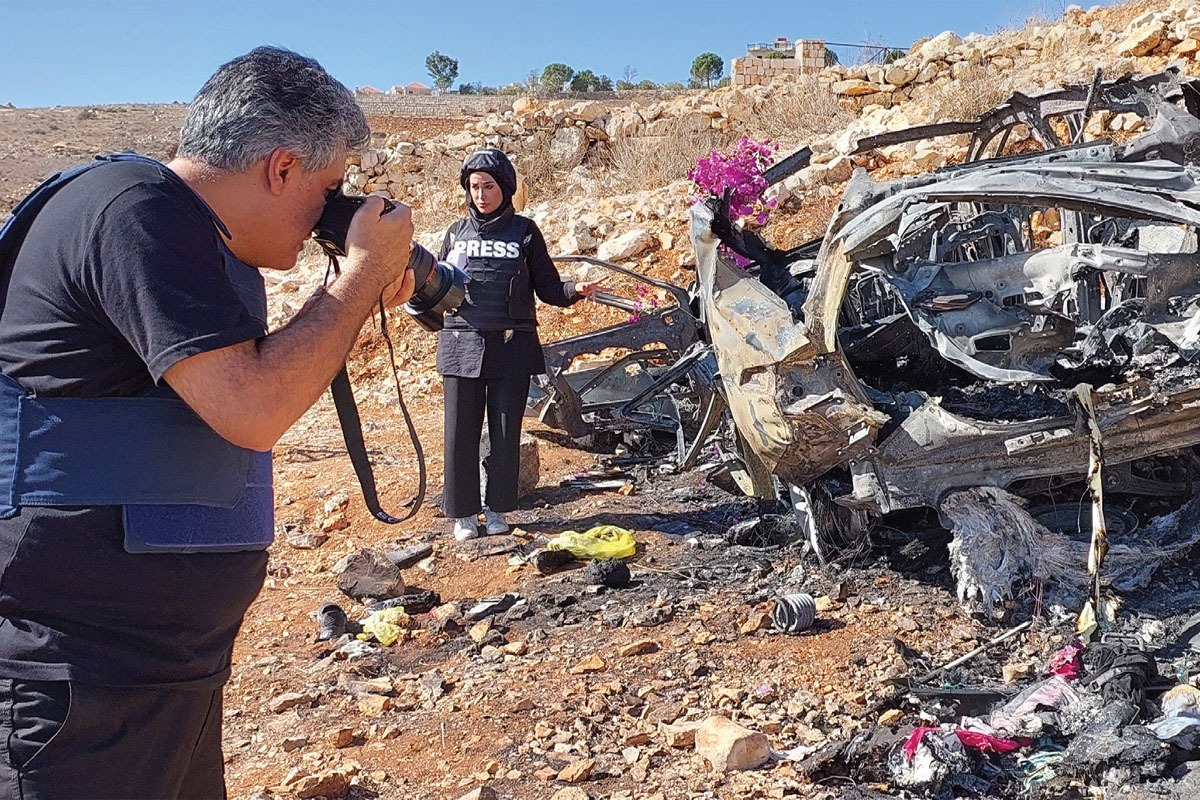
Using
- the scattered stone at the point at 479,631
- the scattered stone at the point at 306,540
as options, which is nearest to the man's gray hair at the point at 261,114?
the scattered stone at the point at 479,631

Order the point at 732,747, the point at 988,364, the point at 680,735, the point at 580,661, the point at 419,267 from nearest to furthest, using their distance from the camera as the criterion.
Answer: the point at 419,267 < the point at 732,747 < the point at 680,735 < the point at 988,364 < the point at 580,661

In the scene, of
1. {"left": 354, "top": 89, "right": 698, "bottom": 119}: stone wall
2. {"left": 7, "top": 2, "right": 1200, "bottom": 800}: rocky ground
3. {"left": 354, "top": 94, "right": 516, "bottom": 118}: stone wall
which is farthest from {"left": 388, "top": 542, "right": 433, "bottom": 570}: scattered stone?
{"left": 354, "top": 94, "right": 516, "bottom": 118}: stone wall

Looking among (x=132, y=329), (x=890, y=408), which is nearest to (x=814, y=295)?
(x=890, y=408)

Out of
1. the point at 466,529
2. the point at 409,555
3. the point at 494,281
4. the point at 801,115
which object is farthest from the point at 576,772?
the point at 801,115

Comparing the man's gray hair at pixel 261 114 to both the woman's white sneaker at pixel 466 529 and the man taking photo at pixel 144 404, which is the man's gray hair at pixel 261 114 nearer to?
the man taking photo at pixel 144 404

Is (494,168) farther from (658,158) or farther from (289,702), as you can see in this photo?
(658,158)

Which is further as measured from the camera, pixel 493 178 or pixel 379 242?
pixel 493 178

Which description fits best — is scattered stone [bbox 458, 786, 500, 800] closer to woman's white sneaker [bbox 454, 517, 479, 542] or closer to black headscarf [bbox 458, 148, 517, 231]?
woman's white sneaker [bbox 454, 517, 479, 542]

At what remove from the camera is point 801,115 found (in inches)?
606

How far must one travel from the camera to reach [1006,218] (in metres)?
5.70

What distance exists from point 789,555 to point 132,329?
391 centimetres

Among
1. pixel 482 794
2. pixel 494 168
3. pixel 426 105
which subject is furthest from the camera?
pixel 426 105

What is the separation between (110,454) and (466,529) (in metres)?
4.25

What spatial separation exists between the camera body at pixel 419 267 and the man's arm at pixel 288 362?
0.04 meters
